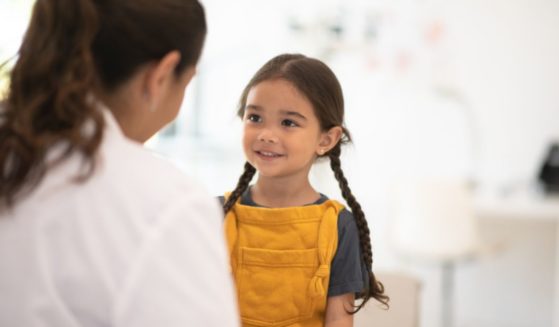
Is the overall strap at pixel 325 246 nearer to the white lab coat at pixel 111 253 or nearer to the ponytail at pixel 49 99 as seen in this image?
the white lab coat at pixel 111 253

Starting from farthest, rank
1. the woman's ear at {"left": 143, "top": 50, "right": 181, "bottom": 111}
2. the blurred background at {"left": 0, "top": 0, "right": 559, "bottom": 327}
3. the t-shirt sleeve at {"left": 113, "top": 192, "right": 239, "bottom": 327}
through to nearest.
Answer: the blurred background at {"left": 0, "top": 0, "right": 559, "bottom": 327} < the woman's ear at {"left": 143, "top": 50, "right": 181, "bottom": 111} < the t-shirt sleeve at {"left": 113, "top": 192, "right": 239, "bottom": 327}

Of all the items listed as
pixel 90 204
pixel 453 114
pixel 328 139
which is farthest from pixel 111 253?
pixel 453 114

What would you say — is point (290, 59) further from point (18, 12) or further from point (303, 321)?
point (18, 12)

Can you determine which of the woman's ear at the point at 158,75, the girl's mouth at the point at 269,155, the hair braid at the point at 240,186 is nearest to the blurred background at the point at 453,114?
the hair braid at the point at 240,186

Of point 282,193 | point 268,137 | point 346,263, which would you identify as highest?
point 268,137

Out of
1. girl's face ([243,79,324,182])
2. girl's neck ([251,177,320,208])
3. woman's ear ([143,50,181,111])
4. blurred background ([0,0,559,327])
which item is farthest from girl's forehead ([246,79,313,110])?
blurred background ([0,0,559,327])

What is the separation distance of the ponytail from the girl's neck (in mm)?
517

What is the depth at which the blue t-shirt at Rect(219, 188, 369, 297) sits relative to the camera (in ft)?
3.95

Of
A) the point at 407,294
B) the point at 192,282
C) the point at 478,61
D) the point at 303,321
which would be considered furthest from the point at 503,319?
the point at 192,282

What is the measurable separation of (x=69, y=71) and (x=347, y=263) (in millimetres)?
617

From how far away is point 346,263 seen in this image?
122 centimetres

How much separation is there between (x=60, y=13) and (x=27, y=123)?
0.13 m

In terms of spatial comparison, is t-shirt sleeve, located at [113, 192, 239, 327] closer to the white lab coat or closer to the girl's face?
the white lab coat

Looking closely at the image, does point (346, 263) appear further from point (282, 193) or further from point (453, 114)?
point (453, 114)
